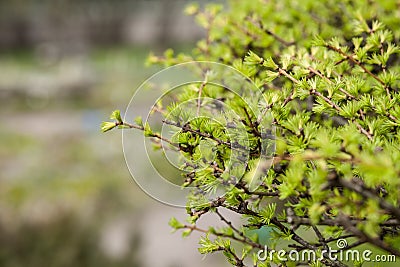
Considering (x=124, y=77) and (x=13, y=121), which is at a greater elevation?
(x=124, y=77)

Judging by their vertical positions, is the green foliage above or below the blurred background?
below

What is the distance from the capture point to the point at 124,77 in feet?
31.7

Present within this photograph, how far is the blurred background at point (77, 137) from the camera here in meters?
3.61

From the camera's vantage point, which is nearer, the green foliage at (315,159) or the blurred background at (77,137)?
the green foliage at (315,159)

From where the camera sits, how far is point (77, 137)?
21.7ft

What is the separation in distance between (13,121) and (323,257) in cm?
726

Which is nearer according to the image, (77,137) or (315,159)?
(315,159)

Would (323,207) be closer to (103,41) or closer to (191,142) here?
(191,142)

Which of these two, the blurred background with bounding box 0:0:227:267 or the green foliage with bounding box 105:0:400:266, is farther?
the blurred background with bounding box 0:0:227:267

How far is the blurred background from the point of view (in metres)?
3.61

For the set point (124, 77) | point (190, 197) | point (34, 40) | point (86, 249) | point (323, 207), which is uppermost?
point (34, 40)

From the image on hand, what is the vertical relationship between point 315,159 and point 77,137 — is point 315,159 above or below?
below

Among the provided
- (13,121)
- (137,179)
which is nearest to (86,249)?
(137,179)

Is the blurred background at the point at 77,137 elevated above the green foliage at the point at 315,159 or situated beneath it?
elevated above
